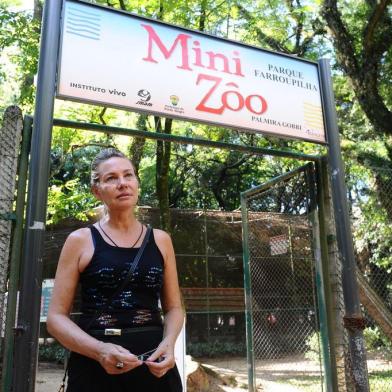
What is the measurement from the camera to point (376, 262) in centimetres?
1143

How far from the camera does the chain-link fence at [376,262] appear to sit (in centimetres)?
579

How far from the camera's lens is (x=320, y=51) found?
12969 mm

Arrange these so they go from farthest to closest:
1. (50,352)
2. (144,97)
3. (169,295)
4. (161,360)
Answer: (50,352) < (144,97) < (169,295) < (161,360)

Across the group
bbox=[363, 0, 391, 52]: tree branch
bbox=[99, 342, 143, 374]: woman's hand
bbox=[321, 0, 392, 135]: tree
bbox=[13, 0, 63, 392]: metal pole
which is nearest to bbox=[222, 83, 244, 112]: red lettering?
bbox=[13, 0, 63, 392]: metal pole

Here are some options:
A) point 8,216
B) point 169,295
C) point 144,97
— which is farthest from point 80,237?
point 144,97

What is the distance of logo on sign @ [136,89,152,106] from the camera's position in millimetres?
3311

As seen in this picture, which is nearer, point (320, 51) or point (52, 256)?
point (52, 256)

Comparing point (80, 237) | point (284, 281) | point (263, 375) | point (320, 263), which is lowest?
point (263, 375)

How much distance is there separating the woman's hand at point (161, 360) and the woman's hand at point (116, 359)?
71mm

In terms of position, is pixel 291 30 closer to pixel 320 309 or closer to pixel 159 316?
pixel 320 309

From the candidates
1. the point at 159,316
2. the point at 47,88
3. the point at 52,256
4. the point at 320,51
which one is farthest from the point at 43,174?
the point at 320,51

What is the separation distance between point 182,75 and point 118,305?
87.8 inches

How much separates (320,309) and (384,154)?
615 cm

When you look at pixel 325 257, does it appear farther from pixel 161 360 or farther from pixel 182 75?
pixel 161 360
